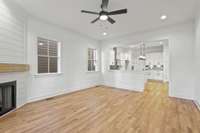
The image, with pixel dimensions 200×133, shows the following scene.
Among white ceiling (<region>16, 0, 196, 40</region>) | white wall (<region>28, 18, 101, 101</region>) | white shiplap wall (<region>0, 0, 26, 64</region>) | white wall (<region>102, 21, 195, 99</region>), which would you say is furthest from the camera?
white wall (<region>102, 21, 195, 99</region>)

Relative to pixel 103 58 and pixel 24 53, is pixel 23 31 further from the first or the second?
pixel 103 58

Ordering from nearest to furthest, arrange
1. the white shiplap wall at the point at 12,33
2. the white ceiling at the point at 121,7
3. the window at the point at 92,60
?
the white shiplap wall at the point at 12,33 → the white ceiling at the point at 121,7 → the window at the point at 92,60

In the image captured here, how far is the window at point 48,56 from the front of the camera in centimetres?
445

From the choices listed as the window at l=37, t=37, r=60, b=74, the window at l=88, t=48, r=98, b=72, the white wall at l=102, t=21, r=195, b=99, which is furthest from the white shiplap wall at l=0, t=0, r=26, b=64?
the white wall at l=102, t=21, r=195, b=99

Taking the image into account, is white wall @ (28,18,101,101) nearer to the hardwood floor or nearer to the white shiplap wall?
the white shiplap wall

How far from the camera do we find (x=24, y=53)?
3.72 meters

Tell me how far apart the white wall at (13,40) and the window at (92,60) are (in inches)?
144

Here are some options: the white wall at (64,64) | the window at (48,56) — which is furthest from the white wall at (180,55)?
the window at (48,56)

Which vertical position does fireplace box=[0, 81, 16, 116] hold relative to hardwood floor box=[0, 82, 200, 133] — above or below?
above

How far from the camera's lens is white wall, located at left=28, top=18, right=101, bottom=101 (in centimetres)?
405

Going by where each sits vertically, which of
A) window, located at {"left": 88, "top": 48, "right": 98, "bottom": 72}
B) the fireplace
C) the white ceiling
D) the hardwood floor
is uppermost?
the white ceiling

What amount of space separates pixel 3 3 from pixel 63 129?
3298 mm

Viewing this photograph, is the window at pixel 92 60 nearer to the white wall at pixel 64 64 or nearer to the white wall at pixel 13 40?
the white wall at pixel 64 64

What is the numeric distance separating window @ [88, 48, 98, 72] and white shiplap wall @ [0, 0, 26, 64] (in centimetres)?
365
